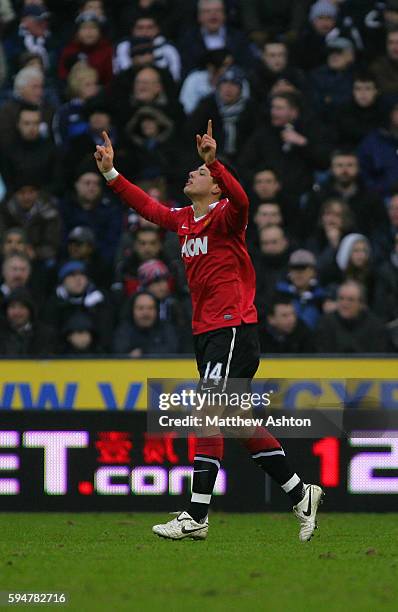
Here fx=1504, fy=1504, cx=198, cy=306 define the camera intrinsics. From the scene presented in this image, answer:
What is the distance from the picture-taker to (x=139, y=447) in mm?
10812

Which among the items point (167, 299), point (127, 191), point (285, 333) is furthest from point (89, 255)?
point (127, 191)

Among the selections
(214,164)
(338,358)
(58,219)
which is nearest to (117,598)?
(214,164)

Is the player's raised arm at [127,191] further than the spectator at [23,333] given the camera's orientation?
No

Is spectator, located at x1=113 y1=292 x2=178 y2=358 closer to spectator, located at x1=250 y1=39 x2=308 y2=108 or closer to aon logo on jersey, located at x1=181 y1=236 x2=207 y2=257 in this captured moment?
spectator, located at x1=250 y1=39 x2=308 y2=108

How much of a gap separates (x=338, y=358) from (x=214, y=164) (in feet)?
11.7

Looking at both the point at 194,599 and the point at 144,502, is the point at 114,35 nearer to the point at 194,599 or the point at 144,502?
the point at 144,502

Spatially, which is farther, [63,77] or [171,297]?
[63,77]

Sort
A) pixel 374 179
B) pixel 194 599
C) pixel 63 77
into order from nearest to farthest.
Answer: pixel 194 599
pixel 374 179
pixel 63 77

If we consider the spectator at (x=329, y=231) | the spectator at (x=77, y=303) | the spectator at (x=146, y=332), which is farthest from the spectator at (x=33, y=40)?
the spectator at (x=146, y=332)

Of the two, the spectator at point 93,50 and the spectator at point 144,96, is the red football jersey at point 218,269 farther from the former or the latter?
the spectator at point 93,50

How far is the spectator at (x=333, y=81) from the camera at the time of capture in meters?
14.6

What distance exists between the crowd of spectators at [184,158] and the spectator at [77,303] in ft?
0.06

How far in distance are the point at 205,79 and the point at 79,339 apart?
11.0ft

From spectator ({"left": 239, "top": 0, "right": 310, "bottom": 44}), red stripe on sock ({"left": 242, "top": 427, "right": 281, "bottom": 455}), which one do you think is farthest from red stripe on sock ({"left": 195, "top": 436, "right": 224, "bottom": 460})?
spectator ({"left": 239, "top": 0, "right": 310, "bottom": 44})
